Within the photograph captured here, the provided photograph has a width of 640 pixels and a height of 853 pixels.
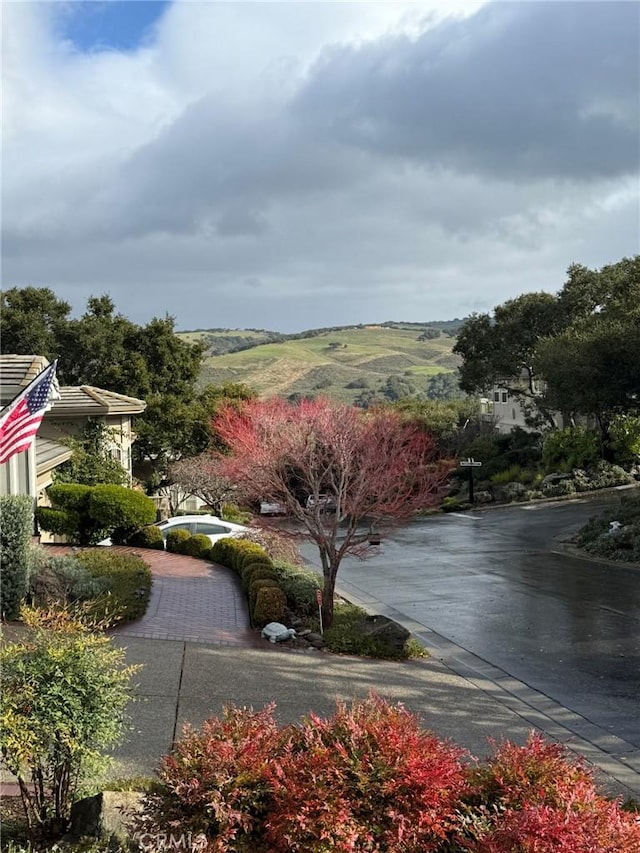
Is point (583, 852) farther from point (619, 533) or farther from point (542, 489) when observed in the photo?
point (542, 489)

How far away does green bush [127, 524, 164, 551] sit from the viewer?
69.8ft

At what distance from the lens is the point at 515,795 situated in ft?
15.1

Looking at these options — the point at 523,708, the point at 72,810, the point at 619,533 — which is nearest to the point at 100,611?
the point at 523,708

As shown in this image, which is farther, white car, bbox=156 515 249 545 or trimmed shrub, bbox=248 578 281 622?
white car, bbox=156 515 249 545

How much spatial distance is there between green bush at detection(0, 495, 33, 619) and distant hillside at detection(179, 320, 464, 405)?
55.2 m

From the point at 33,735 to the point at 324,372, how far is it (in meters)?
94.2

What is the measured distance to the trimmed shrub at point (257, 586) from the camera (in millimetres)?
13508

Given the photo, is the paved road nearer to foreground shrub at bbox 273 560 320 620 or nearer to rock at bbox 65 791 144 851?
foreground shrub at bbox 273 560 320 620

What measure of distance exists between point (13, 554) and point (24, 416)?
3.32m

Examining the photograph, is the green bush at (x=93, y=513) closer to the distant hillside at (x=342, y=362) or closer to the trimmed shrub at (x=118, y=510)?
the trimmed shrub at (x=118, y=510)

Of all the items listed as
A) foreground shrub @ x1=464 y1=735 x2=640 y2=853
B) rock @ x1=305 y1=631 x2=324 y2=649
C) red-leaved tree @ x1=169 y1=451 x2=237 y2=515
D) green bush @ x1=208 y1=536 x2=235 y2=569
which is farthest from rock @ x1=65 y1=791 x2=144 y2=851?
red-leaved tree @ x1=169 y1=451 x2=237 y2=515

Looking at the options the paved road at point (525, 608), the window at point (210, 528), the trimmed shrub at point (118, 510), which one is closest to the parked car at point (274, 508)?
the window at point (210, 528)

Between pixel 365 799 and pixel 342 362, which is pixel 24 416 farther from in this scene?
pixel 342 362

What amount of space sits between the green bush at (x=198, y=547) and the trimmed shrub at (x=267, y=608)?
7.07m
